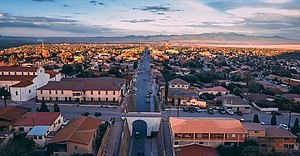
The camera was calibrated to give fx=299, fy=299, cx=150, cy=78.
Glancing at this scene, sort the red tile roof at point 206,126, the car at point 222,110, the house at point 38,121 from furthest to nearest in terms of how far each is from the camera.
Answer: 1. the car at point 222,110
2. the house at point 38,121
3. the red tile roof at point 206,126

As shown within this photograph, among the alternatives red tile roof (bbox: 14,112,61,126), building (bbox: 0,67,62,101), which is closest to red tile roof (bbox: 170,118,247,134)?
red tile roof (bbox: 14,112,61,126)

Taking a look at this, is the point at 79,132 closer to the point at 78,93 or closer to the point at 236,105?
the point at 78,93

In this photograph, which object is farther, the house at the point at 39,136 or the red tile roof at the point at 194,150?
the house at the point at 39,136

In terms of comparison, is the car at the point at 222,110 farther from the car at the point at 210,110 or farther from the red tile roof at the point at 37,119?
the red tile roof at the point at 37,119

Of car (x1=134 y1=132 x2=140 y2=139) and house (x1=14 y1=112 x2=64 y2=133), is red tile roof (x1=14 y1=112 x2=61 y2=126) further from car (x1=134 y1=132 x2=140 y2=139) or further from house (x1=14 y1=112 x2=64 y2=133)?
car (x1=134 y1=132 x2=140 y2=139)

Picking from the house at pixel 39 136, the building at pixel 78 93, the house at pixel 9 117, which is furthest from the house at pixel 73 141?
the building at pixel 78 93

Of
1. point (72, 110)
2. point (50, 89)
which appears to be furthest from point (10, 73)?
point (72, 110)

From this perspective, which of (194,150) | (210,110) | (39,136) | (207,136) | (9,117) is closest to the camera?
A: (194,150)

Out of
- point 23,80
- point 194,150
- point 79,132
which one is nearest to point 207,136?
point 194,150
